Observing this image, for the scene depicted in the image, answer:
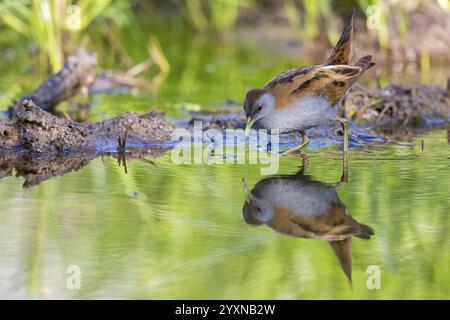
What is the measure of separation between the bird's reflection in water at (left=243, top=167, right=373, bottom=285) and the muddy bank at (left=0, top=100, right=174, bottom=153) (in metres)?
1.75

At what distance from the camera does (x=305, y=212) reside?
584 cm

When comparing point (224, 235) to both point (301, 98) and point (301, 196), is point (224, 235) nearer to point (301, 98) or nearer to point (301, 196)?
point (301, 196)

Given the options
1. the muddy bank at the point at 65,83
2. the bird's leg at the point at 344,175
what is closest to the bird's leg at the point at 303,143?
the bird's leg at the point at 344,175

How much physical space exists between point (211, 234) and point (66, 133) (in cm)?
257

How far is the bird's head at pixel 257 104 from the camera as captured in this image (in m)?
6.75

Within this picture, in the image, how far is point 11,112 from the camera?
29.4 ft

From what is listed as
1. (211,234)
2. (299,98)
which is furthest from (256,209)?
(299,98)

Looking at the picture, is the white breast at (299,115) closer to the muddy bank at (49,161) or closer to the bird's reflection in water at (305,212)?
the bird's reflection in water at (305,212)

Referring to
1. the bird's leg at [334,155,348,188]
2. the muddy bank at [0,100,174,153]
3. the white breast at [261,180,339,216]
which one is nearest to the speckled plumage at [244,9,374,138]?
the bird's leg at [334,155,348,188]

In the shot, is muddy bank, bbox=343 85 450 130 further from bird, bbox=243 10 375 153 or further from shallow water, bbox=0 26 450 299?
bird, bbox=243 10 375 153

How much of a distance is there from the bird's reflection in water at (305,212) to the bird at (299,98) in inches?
17.0
